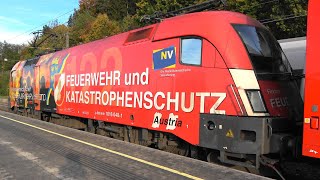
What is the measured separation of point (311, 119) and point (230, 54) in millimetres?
2316

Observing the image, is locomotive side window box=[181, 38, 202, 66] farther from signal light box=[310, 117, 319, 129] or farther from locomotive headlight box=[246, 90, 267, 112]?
signal light box=[310, 117, 319, 129]

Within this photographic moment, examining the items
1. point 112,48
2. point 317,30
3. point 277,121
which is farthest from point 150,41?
point 317,30

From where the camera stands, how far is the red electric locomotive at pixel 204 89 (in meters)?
6.99

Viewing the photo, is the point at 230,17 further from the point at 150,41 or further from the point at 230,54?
the point at 150,41

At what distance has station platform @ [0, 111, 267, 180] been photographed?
6.70m

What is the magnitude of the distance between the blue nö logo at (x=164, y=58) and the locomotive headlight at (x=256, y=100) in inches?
80.3

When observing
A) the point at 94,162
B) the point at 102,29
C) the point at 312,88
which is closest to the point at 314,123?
the point at 312,88

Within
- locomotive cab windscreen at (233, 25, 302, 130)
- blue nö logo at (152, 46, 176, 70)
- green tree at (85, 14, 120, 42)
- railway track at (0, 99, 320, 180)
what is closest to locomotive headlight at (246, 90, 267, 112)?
locomotive cab windscreen at (233, 25, 302, 130)

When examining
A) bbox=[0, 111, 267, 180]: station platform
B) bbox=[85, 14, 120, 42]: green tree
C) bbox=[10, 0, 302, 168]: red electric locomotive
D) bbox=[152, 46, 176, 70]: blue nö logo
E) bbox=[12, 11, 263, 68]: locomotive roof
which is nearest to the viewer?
bbox=[0, 111, 267, 180]: station platform

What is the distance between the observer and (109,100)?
11375 mm

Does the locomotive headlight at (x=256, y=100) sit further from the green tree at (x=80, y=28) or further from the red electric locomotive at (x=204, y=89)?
the green tree at (x=80, y=28)

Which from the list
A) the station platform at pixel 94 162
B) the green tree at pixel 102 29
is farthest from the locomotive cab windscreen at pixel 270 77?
the green tree at pixel 102 29

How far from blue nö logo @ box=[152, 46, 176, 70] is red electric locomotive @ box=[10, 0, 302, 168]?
0.08 ft

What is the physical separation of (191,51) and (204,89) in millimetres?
902
